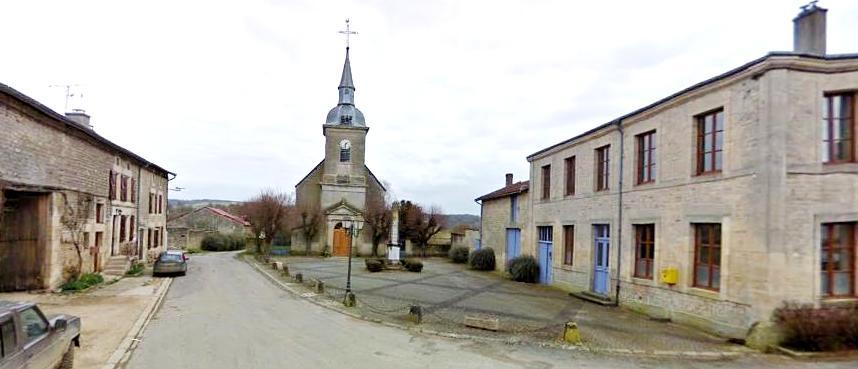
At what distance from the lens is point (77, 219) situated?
62.5 ft

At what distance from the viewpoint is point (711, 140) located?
12891 mm

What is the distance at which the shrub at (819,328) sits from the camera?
994 cm

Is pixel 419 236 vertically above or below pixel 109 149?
below

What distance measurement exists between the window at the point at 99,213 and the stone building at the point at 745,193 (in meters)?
20.1

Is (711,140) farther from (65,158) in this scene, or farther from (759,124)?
(65,158)

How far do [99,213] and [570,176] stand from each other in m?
19.3

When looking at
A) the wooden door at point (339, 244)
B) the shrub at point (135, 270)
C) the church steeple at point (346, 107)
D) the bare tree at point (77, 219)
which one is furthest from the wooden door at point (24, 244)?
the church steeple at point (346, 107)

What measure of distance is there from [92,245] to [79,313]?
8.42m

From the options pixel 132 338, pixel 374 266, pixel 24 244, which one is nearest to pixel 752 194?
pixel 132 338

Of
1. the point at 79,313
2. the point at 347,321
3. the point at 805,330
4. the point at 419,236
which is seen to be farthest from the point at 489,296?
the point at 419,236

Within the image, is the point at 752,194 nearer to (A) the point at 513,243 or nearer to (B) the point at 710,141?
(B) the point at 710,141

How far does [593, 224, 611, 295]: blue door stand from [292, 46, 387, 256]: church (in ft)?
85.9

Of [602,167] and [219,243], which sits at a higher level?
[602,167]

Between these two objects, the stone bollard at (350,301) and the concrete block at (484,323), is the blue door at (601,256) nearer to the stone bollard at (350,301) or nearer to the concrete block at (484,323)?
the concrete block at (484,323)
